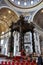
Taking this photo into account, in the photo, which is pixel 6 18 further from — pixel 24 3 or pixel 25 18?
pixel 24 3

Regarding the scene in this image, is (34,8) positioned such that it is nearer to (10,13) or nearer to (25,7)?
(25,7)

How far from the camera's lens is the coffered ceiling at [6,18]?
68.0ft

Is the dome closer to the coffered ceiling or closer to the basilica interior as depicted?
the basilica interior

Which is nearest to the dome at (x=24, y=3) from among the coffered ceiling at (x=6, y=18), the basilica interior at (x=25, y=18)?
the basilica interior at (x=25, y=18)

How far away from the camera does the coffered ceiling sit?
68.0 feet

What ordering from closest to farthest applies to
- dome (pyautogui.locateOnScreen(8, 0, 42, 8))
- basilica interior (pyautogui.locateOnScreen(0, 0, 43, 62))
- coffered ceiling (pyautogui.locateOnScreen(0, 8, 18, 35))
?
basilica interior (pyautogui.locateOnScreen(0, 0, 43, 62)) < dome (pyautogui.locateOnScreen(8, 0, 42, 8)) < coffered ceiling (pyautogui.locateOnScreen(0, 8, 18, 35))

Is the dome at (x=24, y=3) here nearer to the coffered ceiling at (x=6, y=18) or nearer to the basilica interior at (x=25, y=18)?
the basilica interior at (x=25, y=18)

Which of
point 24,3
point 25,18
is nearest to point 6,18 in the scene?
point 25,18

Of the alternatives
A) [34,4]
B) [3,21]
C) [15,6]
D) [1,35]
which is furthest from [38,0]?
[1,35]

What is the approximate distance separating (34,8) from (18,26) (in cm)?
826

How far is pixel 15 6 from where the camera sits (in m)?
20.3

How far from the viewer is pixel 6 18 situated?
21922mm

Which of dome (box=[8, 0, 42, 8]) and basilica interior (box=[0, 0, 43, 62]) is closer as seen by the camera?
basilica interior (box=[0, 0, 43, 62])

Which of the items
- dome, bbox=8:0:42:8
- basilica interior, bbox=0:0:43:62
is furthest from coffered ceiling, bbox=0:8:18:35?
dome, bbox=8:0:42:8
